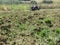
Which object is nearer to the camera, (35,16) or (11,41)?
(11,41)

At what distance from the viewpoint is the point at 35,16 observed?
678 inches

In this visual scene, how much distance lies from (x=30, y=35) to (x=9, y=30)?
1.21 m

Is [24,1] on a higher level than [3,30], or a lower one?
lower

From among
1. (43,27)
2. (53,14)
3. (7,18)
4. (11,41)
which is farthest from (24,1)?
(11,41)

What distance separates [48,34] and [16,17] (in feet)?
12.8

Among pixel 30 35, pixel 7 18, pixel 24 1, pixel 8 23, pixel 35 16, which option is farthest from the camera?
pixel 24 1

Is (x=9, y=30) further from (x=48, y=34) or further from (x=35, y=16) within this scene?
(x=35, y=16)

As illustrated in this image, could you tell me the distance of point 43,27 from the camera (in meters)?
14.1

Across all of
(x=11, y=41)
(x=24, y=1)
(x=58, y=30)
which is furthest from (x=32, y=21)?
(x=24, y=1)

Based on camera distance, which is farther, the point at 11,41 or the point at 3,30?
the point at 3,30

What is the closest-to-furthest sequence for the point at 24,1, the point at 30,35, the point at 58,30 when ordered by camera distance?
1. the point at 30,35
2. the point at 58,30
3. the point at 24,1

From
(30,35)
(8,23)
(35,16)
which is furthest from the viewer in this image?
(35,16)

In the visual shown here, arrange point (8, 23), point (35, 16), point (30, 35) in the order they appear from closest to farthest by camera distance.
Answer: point (30, 35) → point (8, 23) → point (35, 16)

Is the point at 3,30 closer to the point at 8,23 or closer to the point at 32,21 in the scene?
the point at 8,23
